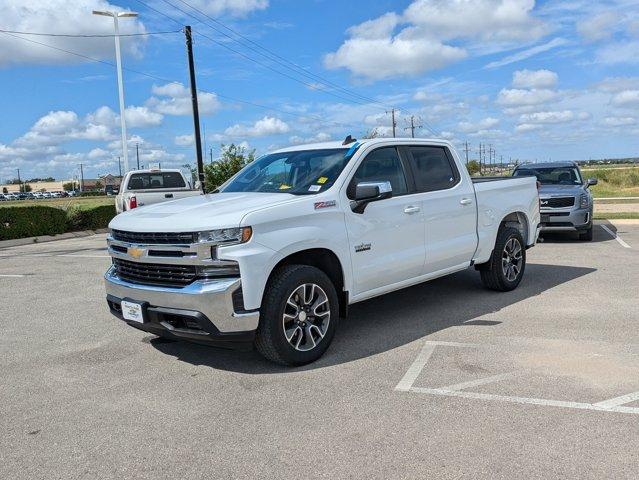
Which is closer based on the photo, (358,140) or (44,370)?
(44,370)

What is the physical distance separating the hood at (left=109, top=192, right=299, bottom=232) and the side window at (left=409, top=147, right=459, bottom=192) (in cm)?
173

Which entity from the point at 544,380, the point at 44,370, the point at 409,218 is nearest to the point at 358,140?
the point at 409,218

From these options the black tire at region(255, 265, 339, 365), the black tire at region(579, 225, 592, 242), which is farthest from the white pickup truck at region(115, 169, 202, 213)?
the black tire at region(255, 265, 339, 365)

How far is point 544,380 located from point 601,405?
52cm

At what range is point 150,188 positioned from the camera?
16812 millimetres

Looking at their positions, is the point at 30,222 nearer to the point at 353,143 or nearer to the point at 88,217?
the point at 88,217

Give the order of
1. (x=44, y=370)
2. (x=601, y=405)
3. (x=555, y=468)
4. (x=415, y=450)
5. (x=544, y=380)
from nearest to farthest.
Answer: (x=555, y=468), (x=415, y=450), (x=601, y=405), (x=544, y=380), (x=44, y=370)

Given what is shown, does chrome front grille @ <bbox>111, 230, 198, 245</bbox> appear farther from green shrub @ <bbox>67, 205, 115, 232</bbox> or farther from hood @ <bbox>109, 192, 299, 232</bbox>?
green shrub @ <bbox>67, 205, 115, 232</bbox>

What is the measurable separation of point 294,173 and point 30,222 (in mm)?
15029

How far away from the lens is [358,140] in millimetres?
5824

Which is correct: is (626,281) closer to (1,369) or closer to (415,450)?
(415,450)

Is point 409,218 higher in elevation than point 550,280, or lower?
higher

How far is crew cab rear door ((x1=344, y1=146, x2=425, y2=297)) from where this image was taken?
207 inches

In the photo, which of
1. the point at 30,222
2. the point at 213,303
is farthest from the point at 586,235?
the point at 30,222
